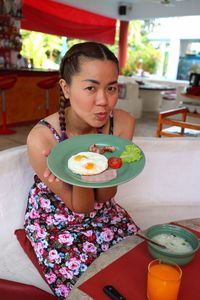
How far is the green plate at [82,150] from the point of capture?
3.49ft

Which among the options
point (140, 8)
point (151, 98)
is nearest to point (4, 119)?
point (151, 98)

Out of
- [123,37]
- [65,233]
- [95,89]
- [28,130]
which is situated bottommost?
[28,130]

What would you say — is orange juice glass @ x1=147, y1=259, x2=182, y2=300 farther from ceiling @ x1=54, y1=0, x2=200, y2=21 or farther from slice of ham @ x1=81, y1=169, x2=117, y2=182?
ceiling @ x1=54, y1=0, x2=200, y2=21

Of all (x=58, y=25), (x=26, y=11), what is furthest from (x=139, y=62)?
(x=26, y=11)

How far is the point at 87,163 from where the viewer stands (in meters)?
1.21

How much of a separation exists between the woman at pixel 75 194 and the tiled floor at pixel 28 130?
3583 millimetres

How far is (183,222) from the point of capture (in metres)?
1.26

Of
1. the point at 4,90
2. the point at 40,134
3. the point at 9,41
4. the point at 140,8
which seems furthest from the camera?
the point at 140,8

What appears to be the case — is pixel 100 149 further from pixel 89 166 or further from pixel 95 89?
pixel 95 89

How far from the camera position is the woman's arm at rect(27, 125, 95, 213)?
4.14 feet

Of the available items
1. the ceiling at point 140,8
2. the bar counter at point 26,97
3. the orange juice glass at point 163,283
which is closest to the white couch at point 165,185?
the orange juice glass at point 163,283

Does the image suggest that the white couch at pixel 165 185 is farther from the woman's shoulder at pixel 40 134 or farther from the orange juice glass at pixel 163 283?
the orange juice glass at pixel 163 283

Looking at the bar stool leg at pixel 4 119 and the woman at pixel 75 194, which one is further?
the bar stool leg at pixel 4 119

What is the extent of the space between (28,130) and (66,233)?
497cm
